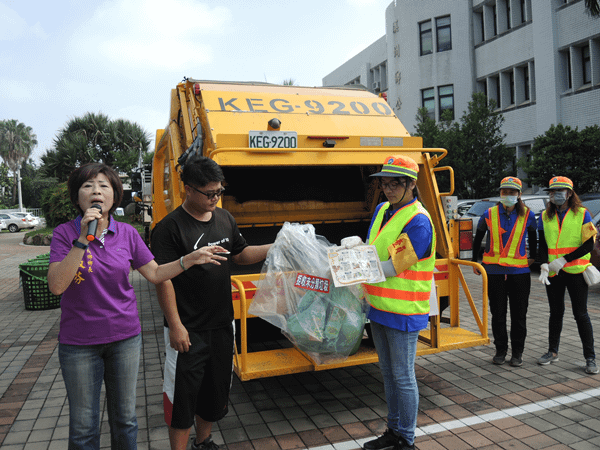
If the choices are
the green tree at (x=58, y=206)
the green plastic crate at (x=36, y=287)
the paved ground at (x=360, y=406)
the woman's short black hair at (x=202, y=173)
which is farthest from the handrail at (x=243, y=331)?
the green tree at (x=58, y=206)

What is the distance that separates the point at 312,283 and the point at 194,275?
0.84 meters

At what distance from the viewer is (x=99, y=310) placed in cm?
223

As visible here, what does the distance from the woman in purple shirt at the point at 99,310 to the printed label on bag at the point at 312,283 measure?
3.03 feet

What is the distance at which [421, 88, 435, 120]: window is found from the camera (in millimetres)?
24375

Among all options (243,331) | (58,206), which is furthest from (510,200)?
(58,206)

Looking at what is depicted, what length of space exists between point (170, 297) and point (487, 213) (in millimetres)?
3286

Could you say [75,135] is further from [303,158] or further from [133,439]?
[133,439]

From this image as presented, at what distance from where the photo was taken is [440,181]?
1781 cm

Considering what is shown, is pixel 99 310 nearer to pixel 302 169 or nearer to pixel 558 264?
pixel 302 169

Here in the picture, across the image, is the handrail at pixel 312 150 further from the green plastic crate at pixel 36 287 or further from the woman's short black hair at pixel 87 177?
the green plastic crate at pixel 36 287

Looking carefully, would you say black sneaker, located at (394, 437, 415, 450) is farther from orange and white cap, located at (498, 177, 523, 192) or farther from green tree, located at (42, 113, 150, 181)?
green tree, located at (42, 113, 150, 181)

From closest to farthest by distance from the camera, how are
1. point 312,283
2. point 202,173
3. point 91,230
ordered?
point 91,230
point 202,173
point 312,283

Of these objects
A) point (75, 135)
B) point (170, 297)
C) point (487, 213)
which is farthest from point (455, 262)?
point (75, 135)

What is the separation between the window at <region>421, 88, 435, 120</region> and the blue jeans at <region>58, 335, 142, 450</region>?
78.1ft
